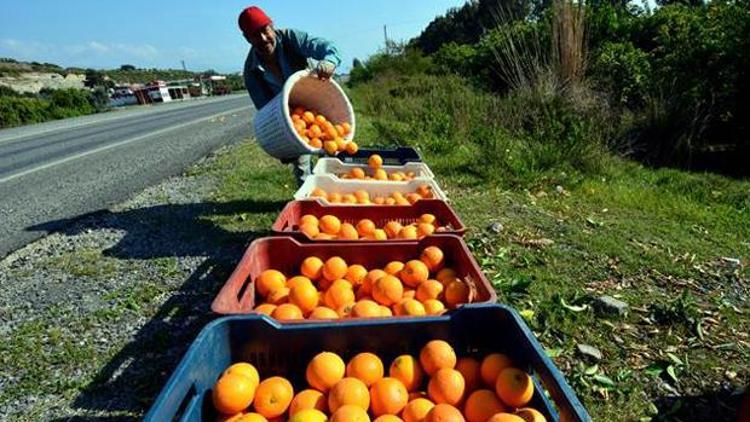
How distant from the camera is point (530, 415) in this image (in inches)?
50.9

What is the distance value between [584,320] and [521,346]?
1.67 m

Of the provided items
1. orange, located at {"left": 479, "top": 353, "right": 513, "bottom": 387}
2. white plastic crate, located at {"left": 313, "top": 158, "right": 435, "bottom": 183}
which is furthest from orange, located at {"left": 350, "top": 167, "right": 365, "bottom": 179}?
orange, located at {"left": 479, "top": 353, "right": 513, "bottom": 387}

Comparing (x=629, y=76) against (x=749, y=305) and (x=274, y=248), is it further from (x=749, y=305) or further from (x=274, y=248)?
(x=274, y=248)

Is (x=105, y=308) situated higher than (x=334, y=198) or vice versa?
(x=334, y=198)

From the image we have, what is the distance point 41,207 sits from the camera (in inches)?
222

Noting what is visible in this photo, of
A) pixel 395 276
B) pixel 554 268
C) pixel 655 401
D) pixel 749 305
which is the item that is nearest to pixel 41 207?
pixel 395 276

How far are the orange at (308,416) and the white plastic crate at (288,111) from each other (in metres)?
2.37

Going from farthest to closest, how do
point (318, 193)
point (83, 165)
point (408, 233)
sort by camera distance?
point (83, 165)
point (318, 193)
point (408, 233)

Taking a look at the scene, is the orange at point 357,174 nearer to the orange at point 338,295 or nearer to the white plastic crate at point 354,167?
the white plastic crate at point 354,167

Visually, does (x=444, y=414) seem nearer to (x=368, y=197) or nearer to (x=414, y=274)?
(x=414, y=274)

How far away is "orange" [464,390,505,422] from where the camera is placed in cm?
135

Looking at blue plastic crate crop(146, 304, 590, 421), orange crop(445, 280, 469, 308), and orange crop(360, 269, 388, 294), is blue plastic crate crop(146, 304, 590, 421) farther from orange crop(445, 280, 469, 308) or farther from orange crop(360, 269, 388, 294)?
orange crop(360, 269, 388, 294)

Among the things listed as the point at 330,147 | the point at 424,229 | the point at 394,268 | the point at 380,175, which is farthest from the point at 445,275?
the point at 330,147

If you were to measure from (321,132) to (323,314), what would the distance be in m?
2.42
